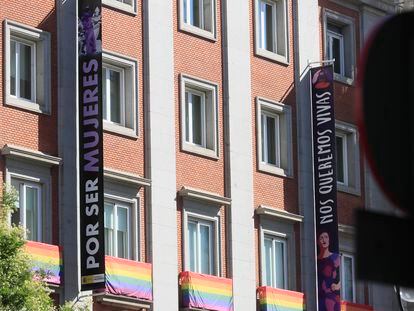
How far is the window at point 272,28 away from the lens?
43438 millimetres

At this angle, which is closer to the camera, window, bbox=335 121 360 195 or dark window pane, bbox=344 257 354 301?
dark window pane, bbox=344 257 354 301

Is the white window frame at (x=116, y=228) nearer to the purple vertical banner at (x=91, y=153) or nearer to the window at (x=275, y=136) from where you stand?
the purple vertical banner at (x=91, y=153)

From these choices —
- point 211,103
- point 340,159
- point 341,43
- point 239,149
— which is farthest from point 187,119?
point 341,43

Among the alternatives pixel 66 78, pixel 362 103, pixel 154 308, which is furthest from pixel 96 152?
pixel 362 103

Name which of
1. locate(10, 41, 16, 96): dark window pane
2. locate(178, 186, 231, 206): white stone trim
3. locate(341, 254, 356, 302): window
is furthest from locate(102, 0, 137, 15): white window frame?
locate(341, 254, 356, 302): window

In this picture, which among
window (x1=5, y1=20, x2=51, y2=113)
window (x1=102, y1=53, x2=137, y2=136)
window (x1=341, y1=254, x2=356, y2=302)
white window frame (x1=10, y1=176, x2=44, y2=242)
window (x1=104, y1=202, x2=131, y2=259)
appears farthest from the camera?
window (x1=341, y1=254, x2=356, y2=302)

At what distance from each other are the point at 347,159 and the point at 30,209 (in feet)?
49.0

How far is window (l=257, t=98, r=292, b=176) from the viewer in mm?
42812

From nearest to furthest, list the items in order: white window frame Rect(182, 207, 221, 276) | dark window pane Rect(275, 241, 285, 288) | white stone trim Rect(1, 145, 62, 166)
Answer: white stone trim Rect(1, 145, 62, 166) → white window frame Rect(182, 207, 221, 276) → dark window pane Rect(275, 241, 285, 288)

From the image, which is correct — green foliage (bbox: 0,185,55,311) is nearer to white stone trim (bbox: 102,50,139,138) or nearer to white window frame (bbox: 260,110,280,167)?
white stone trim (bbox: 102,50,139,138)

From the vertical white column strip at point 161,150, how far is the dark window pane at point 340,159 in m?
8.86

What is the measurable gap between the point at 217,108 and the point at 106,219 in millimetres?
6069

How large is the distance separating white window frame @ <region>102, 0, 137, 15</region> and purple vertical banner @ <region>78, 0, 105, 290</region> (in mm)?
2231

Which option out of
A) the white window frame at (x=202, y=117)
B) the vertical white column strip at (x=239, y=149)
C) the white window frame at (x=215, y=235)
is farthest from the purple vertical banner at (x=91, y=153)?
the vertical white column strip at (x=239, y=149)
